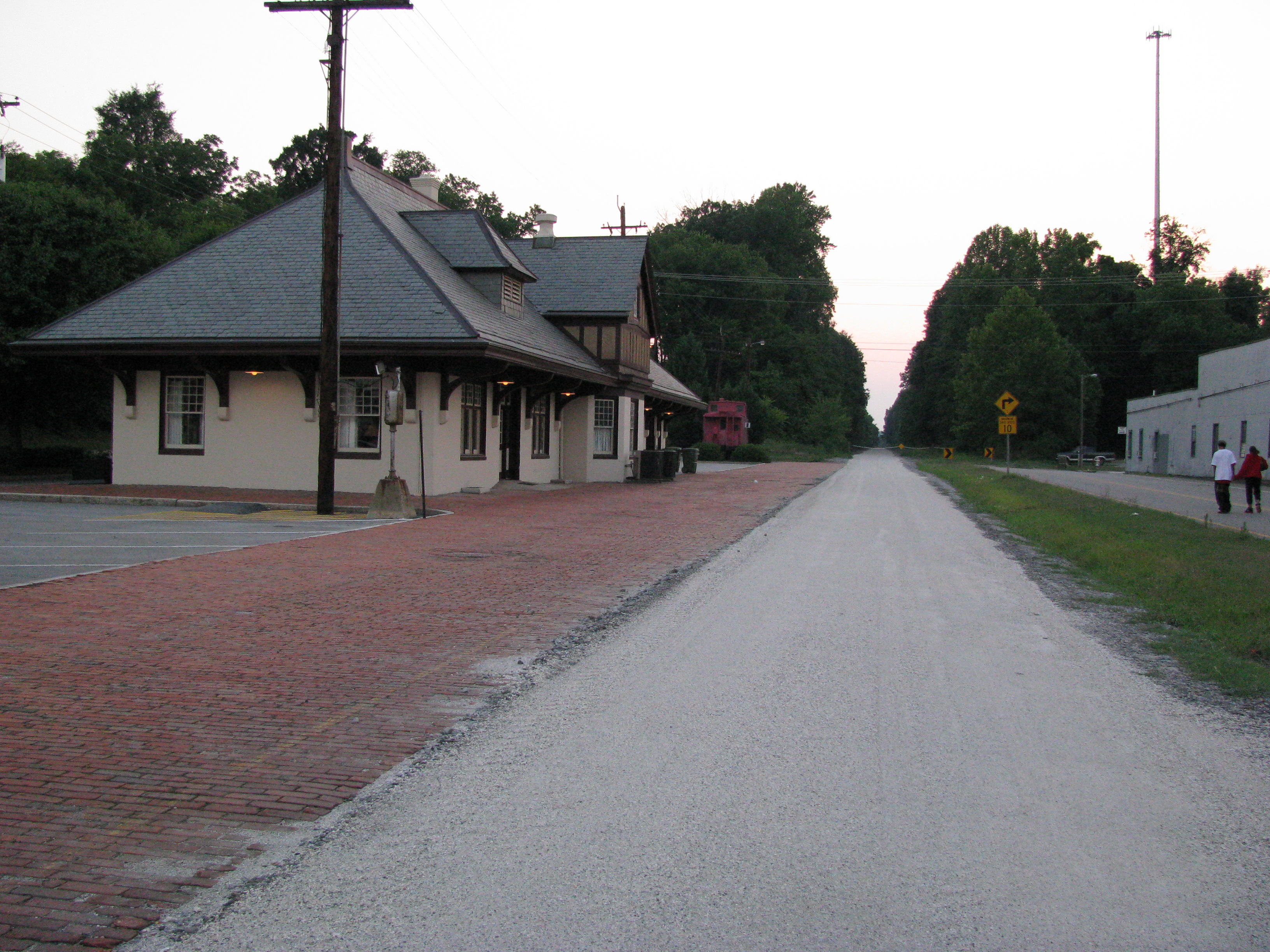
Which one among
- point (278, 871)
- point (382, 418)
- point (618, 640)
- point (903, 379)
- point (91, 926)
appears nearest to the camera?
point (91, 926)

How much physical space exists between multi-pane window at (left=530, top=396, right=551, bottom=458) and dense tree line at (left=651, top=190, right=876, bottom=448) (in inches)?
1594

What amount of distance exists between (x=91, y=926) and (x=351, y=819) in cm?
110

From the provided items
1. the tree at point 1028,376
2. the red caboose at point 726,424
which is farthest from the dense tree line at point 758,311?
the tree at point 1028,376

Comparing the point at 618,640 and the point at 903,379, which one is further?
the point at 903,379

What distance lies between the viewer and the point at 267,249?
24.5m

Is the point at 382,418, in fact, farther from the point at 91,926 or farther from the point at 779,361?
the point at 779,361

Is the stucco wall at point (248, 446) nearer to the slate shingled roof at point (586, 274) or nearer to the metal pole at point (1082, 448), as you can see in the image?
the slate shingled roof at point (586, 274)

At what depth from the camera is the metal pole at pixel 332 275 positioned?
17.3 m

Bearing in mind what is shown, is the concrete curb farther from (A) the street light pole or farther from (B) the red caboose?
(A) the street light pole

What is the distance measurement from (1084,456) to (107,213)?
69558mm

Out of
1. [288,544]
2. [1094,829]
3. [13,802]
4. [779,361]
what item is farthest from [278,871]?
[779,361]

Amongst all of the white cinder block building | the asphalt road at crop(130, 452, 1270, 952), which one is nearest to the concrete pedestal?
the asphalt road at crop(130, 452, 1270, 952)

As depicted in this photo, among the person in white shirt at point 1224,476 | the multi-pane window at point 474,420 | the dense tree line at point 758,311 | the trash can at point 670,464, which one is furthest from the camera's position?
the dense tree line at point 758,311

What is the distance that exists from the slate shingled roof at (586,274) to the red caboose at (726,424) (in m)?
33.1
